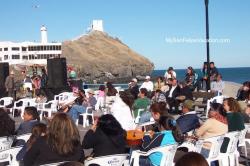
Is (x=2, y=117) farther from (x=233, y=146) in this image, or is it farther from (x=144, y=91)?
(x=144, y=91)

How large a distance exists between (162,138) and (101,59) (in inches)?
6780

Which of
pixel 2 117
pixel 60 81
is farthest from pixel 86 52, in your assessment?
pixel 2 117

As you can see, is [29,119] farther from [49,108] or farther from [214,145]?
[49,108]

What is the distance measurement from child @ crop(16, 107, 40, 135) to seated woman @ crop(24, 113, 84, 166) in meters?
2.03

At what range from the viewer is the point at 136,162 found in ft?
19.5

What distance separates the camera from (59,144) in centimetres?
497

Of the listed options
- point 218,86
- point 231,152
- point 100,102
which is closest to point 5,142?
point 231,152

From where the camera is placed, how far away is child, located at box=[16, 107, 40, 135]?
279 inches

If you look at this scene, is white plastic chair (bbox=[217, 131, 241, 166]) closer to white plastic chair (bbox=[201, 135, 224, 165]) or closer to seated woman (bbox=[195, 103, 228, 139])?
white plastic chair (bbox=[201, 135, 224, 165])

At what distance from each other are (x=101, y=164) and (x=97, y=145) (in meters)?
0.81

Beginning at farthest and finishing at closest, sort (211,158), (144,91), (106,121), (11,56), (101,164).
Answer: (11,56)
(144,91)
(211,158)
(106,121)
(101,164)

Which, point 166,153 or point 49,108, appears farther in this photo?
point 49,108

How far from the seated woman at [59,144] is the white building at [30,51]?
387 feet

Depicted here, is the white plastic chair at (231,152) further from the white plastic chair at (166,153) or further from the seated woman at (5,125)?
the seated woman at (5,125)
